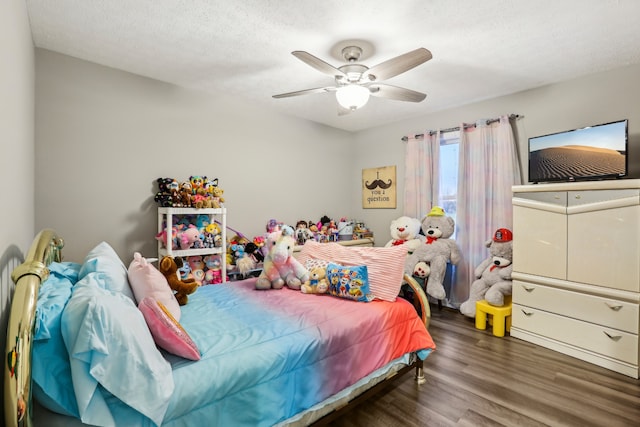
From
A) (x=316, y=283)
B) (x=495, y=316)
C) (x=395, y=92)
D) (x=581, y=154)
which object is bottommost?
(x=495, y=316)

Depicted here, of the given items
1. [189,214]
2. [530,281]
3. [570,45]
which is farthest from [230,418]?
[570,45]

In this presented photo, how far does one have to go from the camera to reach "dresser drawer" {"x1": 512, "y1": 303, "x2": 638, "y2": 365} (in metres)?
2.22

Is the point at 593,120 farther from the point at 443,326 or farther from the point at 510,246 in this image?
the point at 443,326

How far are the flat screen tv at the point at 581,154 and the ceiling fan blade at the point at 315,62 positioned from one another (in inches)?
81.5

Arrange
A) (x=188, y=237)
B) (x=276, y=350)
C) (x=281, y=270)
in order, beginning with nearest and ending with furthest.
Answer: (x=276, y=350) → (x=281, y=270) → (x=188, y=237)

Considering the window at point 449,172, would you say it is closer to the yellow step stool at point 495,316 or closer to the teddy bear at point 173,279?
the yellow step stool at point 495,316

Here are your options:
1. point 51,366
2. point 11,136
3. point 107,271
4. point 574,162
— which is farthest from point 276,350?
point 574,162

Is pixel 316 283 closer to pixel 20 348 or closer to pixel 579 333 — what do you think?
pixel 20 348

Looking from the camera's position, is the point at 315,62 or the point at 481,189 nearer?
the point at 315,62

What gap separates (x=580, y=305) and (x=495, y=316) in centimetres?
66

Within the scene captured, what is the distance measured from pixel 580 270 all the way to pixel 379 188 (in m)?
2.48

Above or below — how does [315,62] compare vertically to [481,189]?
above

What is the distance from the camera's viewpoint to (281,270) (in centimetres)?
248

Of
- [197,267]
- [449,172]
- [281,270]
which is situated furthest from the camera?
[449,172]
